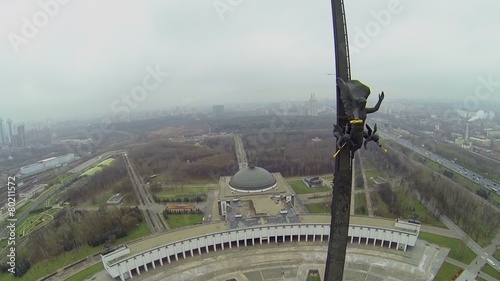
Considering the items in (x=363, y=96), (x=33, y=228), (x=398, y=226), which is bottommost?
(x=33, y=228)

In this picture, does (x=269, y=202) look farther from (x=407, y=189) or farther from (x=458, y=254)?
(x=407, y=189)

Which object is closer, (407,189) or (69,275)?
(69,275)

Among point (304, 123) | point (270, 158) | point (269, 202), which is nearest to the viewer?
point (269, 202)

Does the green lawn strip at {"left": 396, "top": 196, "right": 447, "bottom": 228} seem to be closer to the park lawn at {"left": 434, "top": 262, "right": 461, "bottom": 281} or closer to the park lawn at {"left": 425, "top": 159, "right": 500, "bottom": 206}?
the park lawn at {"left": 434, "top": 262, "right": 461, "bottom": 281}

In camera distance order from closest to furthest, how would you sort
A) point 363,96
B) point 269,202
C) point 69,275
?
1. point 363,96
2. point 69,275
3. point 269,202

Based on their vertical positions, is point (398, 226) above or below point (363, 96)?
below

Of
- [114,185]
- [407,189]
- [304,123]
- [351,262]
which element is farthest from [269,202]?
[304,123]
